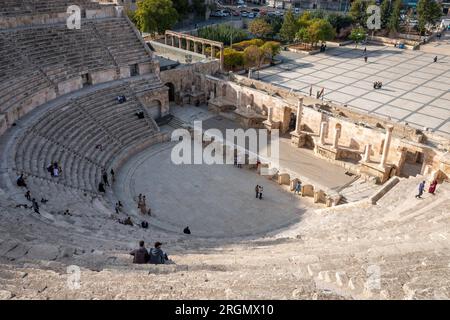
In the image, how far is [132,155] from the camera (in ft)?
85.0

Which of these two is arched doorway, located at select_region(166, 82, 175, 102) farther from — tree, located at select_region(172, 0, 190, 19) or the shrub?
tree, located at select_region(172, 0, 190, 19)

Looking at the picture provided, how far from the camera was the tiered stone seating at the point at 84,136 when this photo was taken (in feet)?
66.6

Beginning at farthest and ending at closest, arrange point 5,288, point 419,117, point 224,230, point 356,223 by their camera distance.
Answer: point 419,117 < point 224,230 < point 356,223 < point 5,288

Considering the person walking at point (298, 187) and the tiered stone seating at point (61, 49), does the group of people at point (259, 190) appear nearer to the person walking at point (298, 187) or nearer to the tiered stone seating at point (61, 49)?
the person walking at point (298, 187)

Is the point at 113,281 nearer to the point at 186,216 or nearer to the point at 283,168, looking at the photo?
the point at 186,216

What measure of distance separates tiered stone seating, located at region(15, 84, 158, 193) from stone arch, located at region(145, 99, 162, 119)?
163cm

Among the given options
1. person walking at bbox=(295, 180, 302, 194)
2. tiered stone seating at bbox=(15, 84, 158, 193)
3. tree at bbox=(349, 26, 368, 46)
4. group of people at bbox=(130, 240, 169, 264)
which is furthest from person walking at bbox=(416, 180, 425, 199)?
tree at bbox=(349, 26, 368, 46)

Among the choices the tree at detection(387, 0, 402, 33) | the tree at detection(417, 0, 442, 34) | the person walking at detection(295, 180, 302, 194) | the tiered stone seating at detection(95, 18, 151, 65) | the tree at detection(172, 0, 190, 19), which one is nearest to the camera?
the person walking at detection(295, 180, 302, 194)

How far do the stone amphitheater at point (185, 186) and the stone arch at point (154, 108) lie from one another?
15 cm

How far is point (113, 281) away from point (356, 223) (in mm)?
11346

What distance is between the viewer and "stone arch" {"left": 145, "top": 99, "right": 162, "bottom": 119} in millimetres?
30056

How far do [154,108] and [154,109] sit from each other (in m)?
0.08

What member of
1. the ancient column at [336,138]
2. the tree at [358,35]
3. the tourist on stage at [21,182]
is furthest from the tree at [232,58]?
the tourist on stage at [21,182]
